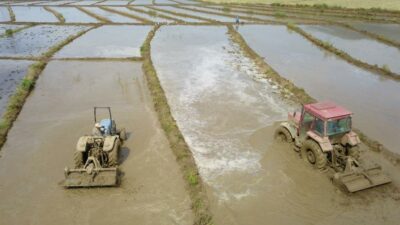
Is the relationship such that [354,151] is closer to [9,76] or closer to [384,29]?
[9,76]

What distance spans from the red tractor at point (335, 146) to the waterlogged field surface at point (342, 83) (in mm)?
2272

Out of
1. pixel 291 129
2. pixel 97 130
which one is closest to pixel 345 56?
pixel 291 129

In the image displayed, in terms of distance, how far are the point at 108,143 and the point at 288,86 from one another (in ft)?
28.6

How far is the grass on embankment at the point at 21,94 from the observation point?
1104 centimetres

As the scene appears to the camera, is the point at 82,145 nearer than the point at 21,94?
Yes

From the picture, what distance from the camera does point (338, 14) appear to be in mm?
37500

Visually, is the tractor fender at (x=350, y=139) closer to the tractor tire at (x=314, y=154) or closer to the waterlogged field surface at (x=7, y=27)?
the tractor tire at (x=314, y=154)

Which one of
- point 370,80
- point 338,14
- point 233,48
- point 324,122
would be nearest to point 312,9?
point 338,14

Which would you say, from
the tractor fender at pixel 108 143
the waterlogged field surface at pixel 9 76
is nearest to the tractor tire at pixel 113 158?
the tractor fender at pixel 108 143

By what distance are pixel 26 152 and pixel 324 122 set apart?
8.11 meters

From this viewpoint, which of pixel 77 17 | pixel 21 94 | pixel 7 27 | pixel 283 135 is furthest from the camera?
pixel 77 17

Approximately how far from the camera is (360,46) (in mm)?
22953

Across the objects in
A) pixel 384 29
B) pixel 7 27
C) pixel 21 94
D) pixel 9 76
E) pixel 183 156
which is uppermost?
pixel 7 27

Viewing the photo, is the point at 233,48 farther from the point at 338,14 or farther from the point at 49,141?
the point at 338,14
